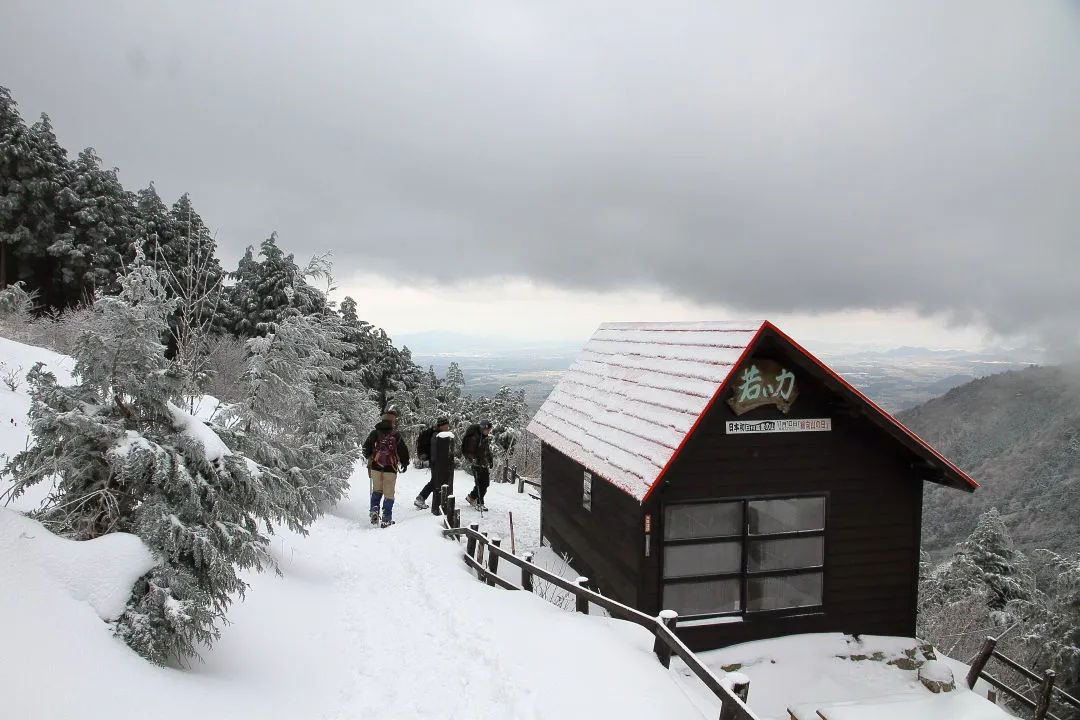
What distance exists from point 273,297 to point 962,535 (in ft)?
293

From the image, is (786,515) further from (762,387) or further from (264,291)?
(264,291)

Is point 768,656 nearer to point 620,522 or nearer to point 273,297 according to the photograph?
point 620,522

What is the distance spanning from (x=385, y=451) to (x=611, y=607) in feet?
23.6

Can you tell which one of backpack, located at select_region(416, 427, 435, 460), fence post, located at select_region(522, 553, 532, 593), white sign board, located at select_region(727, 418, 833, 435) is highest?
white sign board, located at select_region(727, 418, 833, 435)

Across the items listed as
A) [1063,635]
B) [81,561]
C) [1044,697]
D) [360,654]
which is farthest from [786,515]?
[1063,635]

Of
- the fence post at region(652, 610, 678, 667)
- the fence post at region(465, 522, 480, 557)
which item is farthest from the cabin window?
the fence post at region(465, 522, 480, 557)

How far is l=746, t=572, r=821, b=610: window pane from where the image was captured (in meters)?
9.67

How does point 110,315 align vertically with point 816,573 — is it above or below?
above

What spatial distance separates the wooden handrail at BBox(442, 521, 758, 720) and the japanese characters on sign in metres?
3.69

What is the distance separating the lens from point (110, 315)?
17.8 feet

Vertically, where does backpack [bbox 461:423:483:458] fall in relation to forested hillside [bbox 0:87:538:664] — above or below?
below

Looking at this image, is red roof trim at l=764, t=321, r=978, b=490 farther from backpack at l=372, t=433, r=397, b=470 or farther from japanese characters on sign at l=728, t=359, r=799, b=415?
backpack at l=372, t=433, r=397, b=470

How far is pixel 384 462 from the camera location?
13.0 meters

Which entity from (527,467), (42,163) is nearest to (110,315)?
(42,163)
